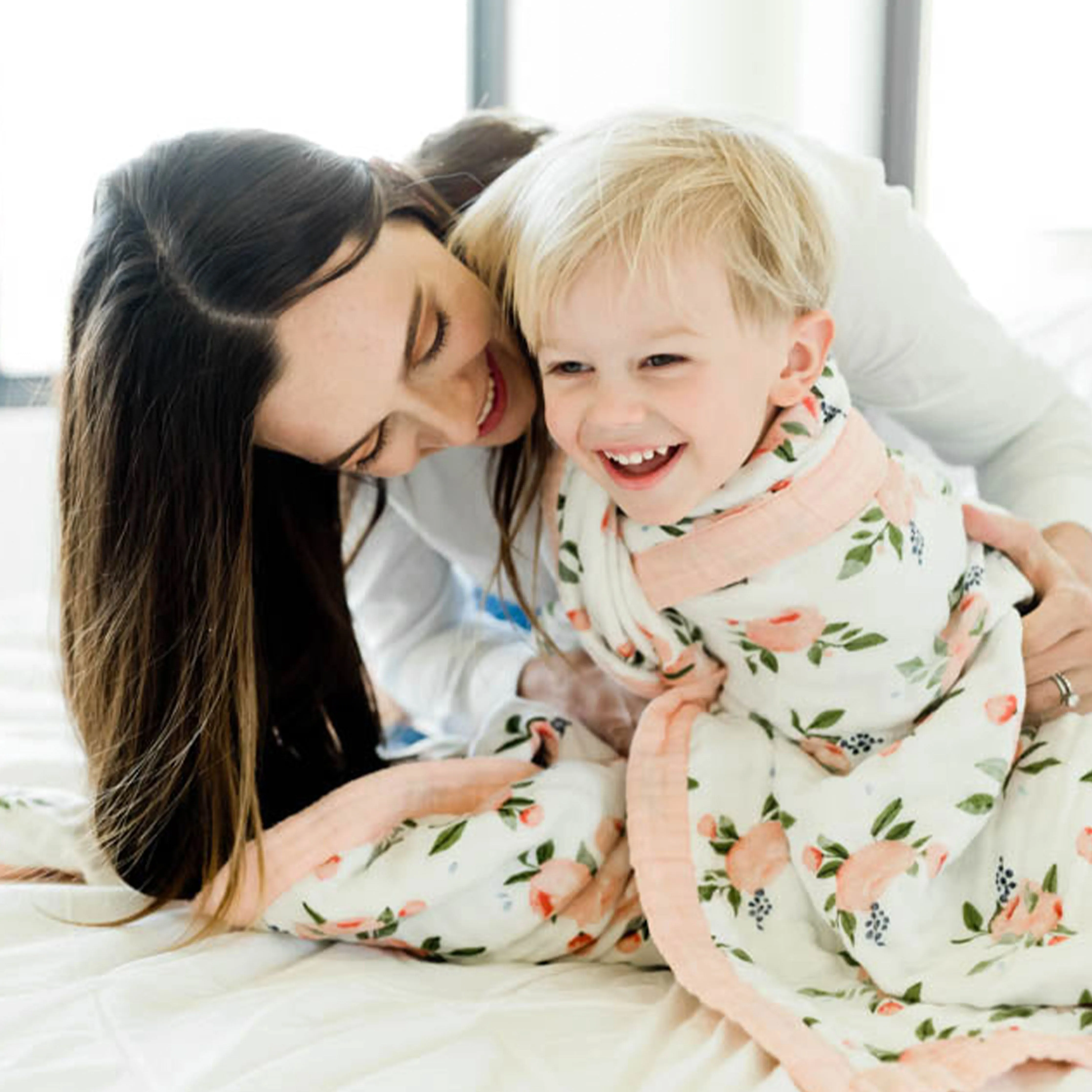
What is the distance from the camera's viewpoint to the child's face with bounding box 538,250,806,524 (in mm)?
967

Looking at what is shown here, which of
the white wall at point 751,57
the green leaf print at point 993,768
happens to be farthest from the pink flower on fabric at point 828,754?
the white wall at point 751,57

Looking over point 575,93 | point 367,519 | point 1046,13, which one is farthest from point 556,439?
point 575,93

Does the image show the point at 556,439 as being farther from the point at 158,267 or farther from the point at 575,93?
the point at 575,93

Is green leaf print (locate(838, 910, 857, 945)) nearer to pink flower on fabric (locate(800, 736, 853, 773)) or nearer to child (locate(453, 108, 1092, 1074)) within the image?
child (locate(453, 108, 1092, 1074))

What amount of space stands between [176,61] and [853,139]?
138cm

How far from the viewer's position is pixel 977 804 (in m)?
1.06

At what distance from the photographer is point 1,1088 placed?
865 mm

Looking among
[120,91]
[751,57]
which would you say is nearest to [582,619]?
[751,57]

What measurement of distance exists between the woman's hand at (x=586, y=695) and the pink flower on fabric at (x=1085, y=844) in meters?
0.38

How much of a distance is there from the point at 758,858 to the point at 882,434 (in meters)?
0.58

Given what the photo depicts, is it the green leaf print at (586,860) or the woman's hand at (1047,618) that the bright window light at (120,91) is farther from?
the green leaf print at (586,860)

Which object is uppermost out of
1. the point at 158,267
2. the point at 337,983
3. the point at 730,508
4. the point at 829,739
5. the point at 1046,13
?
the point at 1046,13

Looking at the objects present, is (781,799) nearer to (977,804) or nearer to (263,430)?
(977,804)

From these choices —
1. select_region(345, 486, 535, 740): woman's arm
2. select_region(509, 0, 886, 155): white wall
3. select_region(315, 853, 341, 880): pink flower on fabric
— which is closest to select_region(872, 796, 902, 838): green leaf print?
select_region(315, 853, 341, 880): pink flower on fabric
